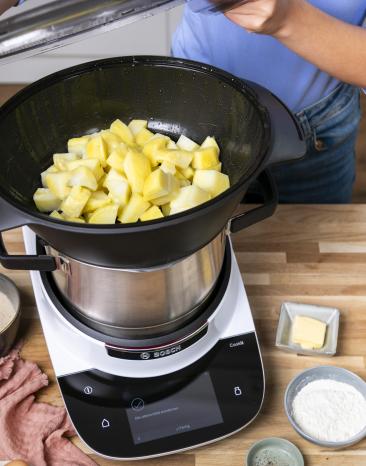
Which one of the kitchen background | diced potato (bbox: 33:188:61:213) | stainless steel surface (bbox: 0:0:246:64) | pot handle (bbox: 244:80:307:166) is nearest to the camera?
stainless steel surface (bbox: 0:0:246:64)

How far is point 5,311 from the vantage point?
117 centimetres

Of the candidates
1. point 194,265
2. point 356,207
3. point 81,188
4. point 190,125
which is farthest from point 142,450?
point 356,207

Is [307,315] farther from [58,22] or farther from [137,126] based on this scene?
[58,22]

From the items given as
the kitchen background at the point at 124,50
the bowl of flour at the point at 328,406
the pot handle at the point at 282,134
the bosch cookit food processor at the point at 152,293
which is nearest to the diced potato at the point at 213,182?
the bosch cookit food processor at the point at 152,293

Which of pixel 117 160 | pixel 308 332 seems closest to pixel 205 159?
pixel 117 160

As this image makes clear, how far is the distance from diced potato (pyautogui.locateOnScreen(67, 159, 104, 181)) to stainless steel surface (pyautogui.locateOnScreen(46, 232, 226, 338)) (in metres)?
0.14

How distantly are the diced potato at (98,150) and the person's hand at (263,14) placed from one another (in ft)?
0.90

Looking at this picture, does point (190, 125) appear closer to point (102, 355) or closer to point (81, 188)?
point (81, 188)

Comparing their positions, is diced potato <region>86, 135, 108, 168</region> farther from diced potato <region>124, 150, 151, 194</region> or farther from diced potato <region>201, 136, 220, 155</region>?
diced potato <region>201, 136, 220, 155</region>

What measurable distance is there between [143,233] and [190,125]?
1.33 feet

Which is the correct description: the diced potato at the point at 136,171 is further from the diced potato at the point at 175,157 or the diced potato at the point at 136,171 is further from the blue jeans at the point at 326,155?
the blue jeans at the point at 326,155

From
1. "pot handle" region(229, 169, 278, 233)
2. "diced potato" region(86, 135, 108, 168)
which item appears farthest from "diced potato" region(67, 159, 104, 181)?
"pot handle" region(229, 169, 278, 233)

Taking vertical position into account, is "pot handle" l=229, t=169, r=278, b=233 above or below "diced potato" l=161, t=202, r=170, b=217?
below

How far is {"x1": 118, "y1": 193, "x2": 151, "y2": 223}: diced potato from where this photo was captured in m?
1.00
